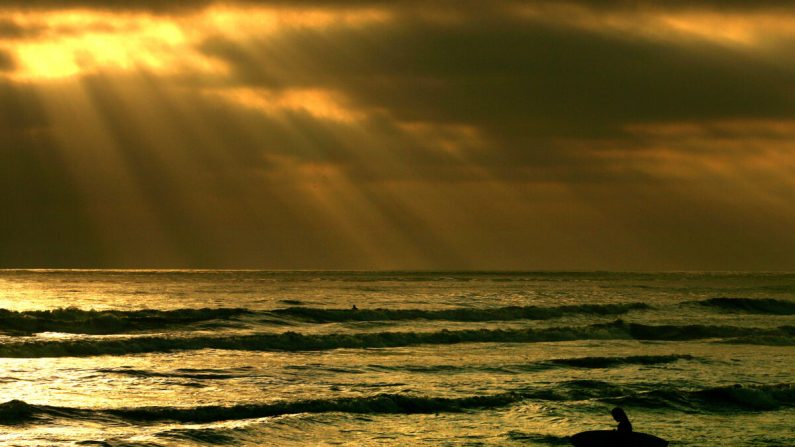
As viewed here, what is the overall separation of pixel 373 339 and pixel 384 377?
11314 millimetres

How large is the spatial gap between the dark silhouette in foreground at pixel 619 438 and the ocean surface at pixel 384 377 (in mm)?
2107

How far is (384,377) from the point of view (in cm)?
2983

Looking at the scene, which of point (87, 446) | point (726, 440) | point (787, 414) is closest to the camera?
point (87, 446)

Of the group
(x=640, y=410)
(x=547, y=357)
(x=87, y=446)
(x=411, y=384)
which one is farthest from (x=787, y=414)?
(x=87, y=446)

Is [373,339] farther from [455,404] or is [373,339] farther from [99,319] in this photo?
[455,404]

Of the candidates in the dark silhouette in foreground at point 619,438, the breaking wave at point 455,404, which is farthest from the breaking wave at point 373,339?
the dark silhouette in foreground at point 619,438

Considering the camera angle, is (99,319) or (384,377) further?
(99,319)

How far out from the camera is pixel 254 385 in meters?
27.8

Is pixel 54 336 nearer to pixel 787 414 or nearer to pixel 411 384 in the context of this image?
pixel 411 384

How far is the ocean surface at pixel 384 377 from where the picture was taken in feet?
71.6

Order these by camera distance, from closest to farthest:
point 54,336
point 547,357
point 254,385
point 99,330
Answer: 1. point 254,385
2. point 547,357
3. point 54,336
4. point 99,330

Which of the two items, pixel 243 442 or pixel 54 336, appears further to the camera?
pixel 54 336

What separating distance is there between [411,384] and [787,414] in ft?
32.6

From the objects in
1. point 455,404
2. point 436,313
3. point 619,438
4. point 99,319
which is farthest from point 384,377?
point 436,313
